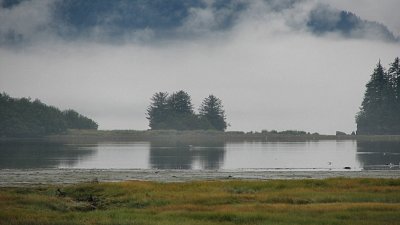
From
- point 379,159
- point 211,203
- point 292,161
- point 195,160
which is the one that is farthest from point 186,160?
point 211,203

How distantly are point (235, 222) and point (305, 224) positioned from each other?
3882mm

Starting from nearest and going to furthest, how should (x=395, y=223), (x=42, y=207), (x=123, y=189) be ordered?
1. (x=395, y=223)
2. (x=42, y=207)
3. (x=123, y=189)

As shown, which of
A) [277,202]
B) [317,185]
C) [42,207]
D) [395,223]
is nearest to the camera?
[395,223]

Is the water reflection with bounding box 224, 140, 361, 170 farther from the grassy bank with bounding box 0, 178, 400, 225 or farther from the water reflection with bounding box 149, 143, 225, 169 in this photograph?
the grassy bank with bounding box 0, 178, 400, 225

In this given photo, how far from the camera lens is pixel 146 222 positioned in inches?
1248

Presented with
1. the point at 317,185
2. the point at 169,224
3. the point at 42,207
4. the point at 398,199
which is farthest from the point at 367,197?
the point at 42,207

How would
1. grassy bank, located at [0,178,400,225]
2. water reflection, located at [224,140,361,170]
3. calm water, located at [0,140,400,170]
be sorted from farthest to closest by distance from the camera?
1. water reflection, located at [224,140,361,170]
2. calm water, located at [0,140,400,170]
3. grassy bank, located at [0,178,400,225]

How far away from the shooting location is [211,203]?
4169cm

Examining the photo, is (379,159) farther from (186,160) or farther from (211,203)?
(211,203)

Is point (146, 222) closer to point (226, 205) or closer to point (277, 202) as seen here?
point (226, 205)

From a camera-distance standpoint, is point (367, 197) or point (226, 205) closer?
point (226, 205)

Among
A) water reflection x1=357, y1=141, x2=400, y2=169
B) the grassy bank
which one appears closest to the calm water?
water reflection x1=357, y1=141, x2=400, y2=169

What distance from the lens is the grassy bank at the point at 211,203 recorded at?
32.6 m

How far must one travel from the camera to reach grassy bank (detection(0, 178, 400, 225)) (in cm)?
3259
